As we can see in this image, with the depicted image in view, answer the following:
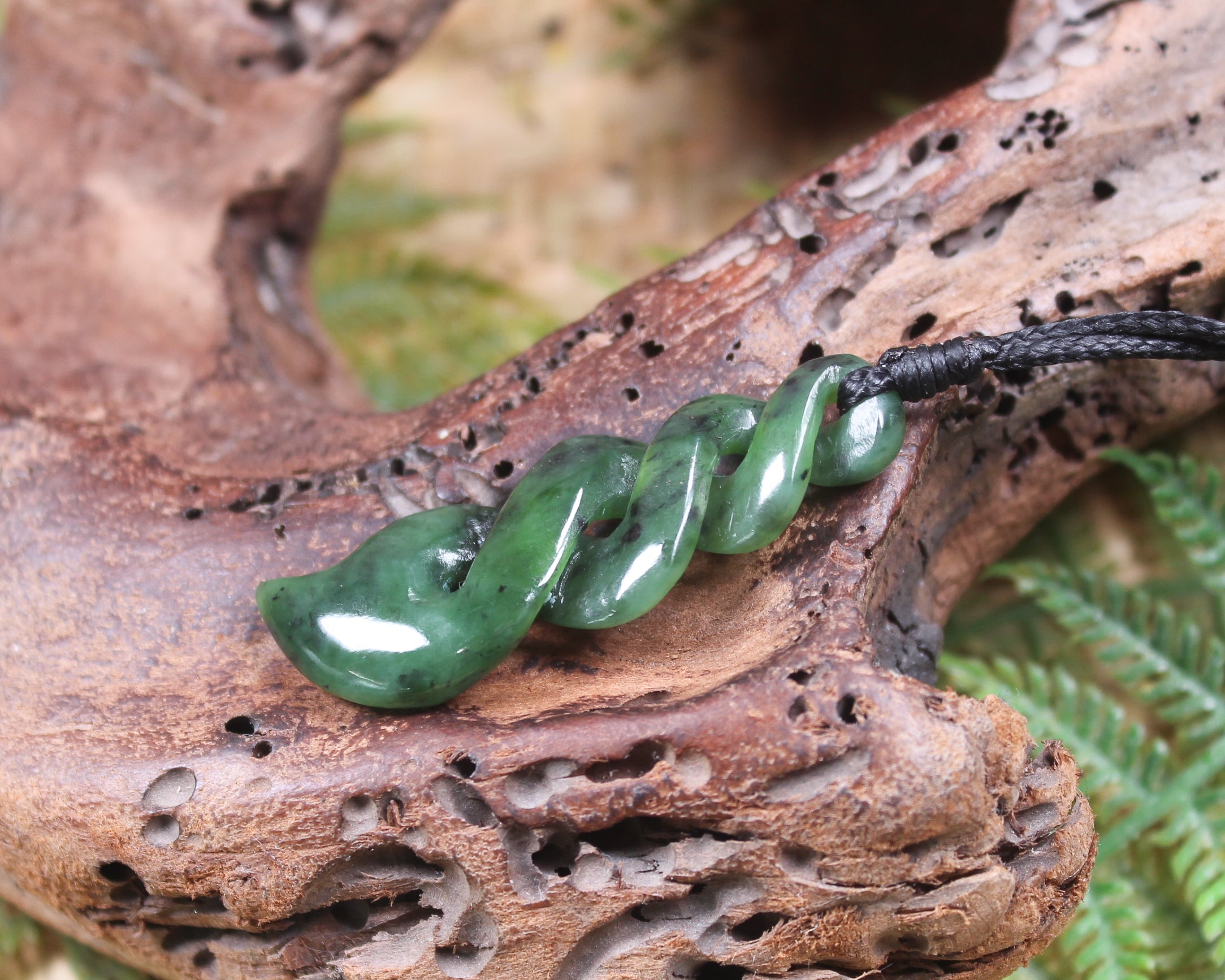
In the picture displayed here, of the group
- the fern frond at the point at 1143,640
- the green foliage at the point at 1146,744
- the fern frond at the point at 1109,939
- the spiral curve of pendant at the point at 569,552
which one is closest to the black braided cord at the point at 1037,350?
the spiral curve of pendant at the point at 569,552

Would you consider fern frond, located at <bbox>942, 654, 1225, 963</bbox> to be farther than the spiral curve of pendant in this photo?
Yes

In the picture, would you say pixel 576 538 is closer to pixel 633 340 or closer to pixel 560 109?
pixel 633 340

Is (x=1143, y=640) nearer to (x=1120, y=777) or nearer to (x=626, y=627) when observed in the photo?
(x=1120, y=777)

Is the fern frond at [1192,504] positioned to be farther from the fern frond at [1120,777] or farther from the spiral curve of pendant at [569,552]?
the spiral curve of pendant at [569,552]

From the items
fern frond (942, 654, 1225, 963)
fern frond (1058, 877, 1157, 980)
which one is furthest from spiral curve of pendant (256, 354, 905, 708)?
fern frond (1058, 877, 1157, 980)

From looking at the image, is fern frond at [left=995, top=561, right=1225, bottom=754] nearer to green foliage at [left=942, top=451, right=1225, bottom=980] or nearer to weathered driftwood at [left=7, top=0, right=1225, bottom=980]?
green foliage at [left=942, top=451, right=1225, bottom=980]

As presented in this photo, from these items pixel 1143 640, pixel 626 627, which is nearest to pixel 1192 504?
pixel 1143 640
